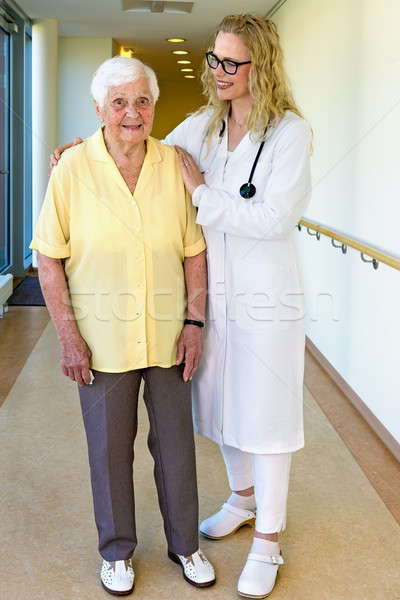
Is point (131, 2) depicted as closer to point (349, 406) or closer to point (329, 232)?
point (329, 232)

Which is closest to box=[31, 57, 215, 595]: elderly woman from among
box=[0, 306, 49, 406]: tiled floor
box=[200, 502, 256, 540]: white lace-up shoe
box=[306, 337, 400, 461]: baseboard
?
box=[200, 502, 256, 540]: white lace-up shoe

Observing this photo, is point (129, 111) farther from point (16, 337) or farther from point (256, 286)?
point (16, 337)

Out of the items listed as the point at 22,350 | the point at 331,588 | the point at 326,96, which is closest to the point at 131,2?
the point at 326,96

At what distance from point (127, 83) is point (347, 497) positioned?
1.72 m

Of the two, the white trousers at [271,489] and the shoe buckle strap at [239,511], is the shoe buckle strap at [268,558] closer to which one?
the white trousers at [271,489]

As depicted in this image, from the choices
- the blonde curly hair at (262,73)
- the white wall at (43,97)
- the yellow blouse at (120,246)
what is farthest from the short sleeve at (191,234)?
the white wall at (43,97)

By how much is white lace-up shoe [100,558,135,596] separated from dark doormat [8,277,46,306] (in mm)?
4161

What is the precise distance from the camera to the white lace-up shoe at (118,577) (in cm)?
225

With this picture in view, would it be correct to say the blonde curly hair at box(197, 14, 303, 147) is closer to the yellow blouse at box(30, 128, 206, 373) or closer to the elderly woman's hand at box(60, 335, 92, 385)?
the yellow blouse at box(30, 128, 206, 373)

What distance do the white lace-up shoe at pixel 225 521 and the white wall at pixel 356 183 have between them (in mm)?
995

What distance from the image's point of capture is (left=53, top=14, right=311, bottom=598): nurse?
84.5 inches

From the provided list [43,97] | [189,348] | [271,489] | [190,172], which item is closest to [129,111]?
[190,172]

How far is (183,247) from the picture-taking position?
2.24m

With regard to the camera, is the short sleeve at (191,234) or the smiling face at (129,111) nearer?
the smiling face at (129,111)
